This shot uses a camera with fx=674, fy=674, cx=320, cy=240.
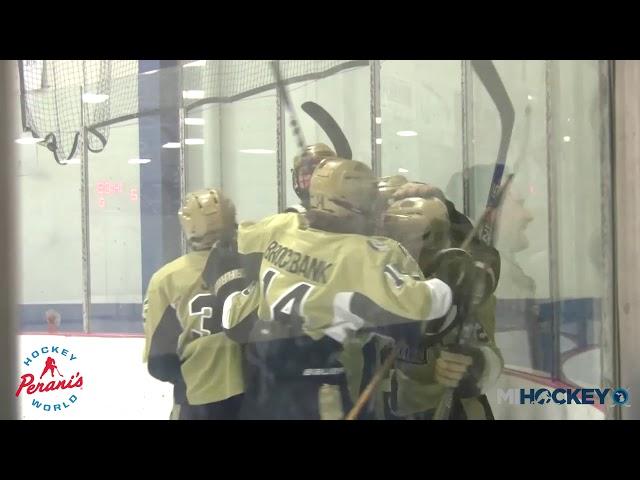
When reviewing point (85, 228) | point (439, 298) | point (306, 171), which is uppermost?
point (306, 171)

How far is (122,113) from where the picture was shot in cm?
173

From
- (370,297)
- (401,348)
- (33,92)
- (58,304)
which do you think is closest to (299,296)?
(370,297)

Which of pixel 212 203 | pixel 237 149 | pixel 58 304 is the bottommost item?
pixel 58 304

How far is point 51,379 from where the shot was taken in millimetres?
1759

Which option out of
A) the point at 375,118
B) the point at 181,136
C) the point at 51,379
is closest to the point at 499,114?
the point at 375,118

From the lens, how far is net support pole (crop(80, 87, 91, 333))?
5.71ft

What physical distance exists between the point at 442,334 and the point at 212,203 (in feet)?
2.21

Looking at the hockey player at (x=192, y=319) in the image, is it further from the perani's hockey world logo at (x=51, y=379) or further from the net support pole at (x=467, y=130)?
the net support pole at (x=467, y=130)

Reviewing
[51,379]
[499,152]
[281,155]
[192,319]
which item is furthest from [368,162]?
[51,379]

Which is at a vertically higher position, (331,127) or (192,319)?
(331,127)

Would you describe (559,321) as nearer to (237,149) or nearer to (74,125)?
(237,149)

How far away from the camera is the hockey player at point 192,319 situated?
1737 mm

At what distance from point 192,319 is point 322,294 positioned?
0.35m

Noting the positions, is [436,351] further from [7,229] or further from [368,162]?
[7,229]
